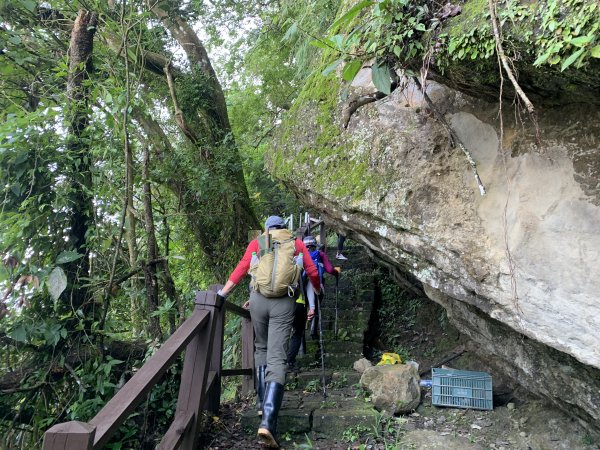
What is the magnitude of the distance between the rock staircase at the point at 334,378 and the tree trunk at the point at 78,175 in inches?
78.1

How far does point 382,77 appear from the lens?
267cm

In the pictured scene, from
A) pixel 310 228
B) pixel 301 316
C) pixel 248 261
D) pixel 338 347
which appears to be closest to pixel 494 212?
pixel 248 261

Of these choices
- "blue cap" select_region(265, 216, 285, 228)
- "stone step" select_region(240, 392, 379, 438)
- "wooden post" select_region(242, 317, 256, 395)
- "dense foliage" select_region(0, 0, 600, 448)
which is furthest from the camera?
"wooden post" select_region(242, 317, 256, 395)

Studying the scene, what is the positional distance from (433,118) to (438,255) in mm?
1117

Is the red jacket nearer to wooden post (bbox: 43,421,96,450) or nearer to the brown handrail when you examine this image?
the brown handrail

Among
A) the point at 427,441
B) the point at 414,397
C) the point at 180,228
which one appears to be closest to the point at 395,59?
the point at 427,441

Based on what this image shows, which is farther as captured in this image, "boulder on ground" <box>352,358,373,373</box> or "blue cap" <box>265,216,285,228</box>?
"boulder on ground" <box>352,358,373,373</box>

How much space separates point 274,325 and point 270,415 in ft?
2.41

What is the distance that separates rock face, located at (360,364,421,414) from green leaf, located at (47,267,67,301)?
304cm

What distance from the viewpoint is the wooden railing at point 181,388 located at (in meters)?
1.72

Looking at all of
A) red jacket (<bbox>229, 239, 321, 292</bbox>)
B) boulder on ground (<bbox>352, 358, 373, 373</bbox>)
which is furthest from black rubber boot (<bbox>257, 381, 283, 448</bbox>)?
boulder on ground (<bbox>352, 358, 373, 373</bbox>)

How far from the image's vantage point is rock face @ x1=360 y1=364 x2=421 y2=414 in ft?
14.4

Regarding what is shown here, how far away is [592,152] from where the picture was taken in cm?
266

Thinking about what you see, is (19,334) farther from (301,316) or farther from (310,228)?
(310,228)
